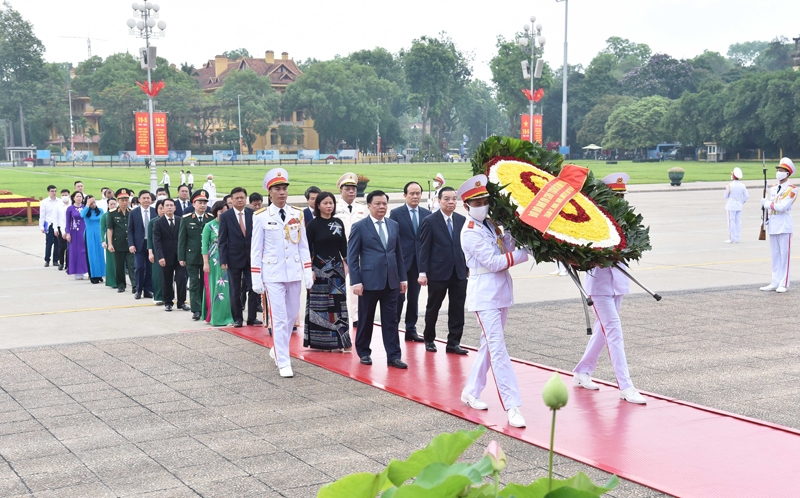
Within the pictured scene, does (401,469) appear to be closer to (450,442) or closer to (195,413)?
(450,442)

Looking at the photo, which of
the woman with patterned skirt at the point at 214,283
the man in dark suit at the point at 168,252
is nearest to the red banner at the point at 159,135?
the man in dark suit at the point at 168,252

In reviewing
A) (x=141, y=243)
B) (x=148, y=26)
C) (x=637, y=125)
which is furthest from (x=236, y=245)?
(x=637, y=125)

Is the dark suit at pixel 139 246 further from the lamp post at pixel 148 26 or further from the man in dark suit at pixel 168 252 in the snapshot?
the lamp post at pixel 148 26

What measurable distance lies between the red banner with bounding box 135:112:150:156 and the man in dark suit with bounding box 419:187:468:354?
25.3 meters

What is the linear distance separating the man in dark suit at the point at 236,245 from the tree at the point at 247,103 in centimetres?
8597

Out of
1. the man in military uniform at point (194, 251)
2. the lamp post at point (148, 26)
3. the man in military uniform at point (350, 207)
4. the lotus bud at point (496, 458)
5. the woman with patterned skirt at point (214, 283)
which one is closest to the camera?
the lotus bud at point (496, 458)

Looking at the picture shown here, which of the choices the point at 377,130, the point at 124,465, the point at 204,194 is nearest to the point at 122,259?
the point at 204,194

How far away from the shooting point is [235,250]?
1125 cm

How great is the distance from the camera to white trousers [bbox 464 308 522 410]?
22.3ft

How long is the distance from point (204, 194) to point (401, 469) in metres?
11.7

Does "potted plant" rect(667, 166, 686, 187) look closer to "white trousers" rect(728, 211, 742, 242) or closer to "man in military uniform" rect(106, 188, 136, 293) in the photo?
"white trousers" rect(728, 211, 742, 242)

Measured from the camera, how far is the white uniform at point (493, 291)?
6.82 meters

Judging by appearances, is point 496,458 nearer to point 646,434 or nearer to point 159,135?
point 646,434

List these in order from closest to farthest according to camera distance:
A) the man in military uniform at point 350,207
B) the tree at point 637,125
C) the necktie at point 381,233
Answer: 1. the necktie at point 381,233
2. the man in military uniform at point 350,207
3. the tree at point 637,125
